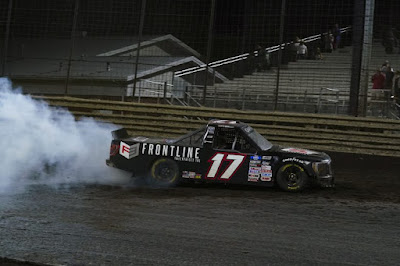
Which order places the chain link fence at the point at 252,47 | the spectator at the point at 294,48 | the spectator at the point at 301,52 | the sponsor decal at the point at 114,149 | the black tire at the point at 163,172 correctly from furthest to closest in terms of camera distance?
1. the spectator at the point at 301,52
2. the spectator at the point at 294,48
3. the chain link fence at the point at 252,47
4. the sponsor decal at the point at 114,149
5. the black tire at the point at 163,172

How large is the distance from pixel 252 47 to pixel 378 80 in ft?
13.1

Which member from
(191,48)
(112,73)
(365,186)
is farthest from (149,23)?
(365,186)

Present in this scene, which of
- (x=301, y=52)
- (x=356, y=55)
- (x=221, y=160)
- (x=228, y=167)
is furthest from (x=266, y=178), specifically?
(x=301, y=52)

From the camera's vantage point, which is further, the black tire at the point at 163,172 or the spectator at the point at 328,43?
the spectator at the point at 328,43

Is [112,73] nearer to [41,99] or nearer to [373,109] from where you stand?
[41,99]

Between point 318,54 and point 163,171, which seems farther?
point 318,54

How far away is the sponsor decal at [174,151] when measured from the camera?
8688mm

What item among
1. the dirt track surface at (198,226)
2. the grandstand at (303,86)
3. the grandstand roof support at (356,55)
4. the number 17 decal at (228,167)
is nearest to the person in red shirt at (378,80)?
the grandstand at (303,86)

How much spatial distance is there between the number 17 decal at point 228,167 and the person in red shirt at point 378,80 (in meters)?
8.16

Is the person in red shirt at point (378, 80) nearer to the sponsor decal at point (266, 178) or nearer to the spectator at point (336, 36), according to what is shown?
the spectator at point (336, 36)

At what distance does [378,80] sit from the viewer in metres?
15.0

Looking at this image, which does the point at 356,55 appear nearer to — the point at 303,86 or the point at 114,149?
the point at 303,86

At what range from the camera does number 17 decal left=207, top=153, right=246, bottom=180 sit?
28.0 feet

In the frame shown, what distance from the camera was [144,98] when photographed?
16.9m
